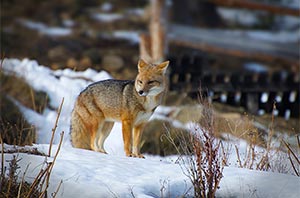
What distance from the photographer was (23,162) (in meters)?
5.18

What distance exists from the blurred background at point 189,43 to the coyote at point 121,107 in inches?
88.1

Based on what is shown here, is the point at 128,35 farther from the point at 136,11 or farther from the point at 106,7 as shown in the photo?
the point at 106,7

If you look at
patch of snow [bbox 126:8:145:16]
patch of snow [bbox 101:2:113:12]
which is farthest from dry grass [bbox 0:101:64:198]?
patch of snow [bbox 101:2:113:12]

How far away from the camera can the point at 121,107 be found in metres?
6.40

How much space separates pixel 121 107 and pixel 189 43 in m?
7.63

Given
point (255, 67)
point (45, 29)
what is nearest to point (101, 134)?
point (255, 67)

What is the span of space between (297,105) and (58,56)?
18.7 feet

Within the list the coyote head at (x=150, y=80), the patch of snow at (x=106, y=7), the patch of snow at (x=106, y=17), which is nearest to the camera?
the coyote head at (x=150, y=80)

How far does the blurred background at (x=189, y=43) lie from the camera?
36.8 ft

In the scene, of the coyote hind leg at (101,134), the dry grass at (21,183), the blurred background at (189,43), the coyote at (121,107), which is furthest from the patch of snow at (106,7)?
the dry grass at (21,183)

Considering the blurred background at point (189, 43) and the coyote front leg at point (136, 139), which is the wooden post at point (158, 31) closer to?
the blurred background at point (189, 43)

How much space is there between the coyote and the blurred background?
2238mm

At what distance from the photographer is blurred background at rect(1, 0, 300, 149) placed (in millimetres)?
11211

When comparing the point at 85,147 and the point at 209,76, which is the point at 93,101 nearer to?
the point at 85,147
